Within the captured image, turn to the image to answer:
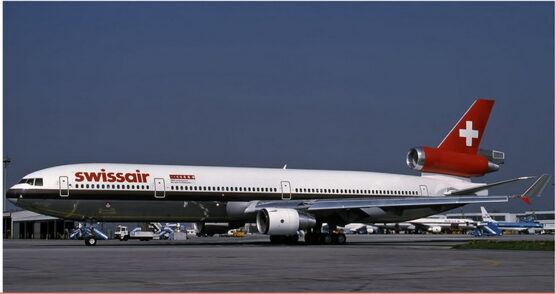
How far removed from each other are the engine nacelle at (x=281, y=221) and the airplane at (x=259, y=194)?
0.16 feet

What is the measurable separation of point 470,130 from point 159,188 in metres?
21.3

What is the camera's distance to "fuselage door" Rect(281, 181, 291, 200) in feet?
149

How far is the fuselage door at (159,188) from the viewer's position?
41.3 meters

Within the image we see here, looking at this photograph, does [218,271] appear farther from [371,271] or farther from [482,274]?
[482,274]

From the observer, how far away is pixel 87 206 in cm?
3981

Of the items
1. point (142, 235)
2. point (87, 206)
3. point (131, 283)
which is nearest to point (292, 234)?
point (87, 206)

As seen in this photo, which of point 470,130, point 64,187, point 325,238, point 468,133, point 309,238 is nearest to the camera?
point 64,187

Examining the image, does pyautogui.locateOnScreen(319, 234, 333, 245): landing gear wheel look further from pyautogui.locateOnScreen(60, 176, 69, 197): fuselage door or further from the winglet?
pyautogui.locateOnScreen(60, 176, 69, 197): fuselage door

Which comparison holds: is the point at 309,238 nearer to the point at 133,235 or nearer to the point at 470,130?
the point at 470,130

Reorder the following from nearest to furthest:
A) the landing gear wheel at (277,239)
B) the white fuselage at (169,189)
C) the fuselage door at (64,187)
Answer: the fuselage door at (64,187) → the white fuselage at (169,189) → the landing gear wheel at (277,239)

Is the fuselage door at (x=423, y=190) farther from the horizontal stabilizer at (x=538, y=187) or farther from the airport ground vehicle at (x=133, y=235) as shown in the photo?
the airport ground vehicle at (x=133, y=235)

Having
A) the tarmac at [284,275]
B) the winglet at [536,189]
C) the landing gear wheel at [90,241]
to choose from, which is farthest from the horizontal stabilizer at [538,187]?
the landing gear wheel at [90,241]

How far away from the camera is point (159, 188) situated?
41.4m

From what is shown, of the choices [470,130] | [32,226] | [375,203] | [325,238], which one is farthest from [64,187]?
[32,226]
